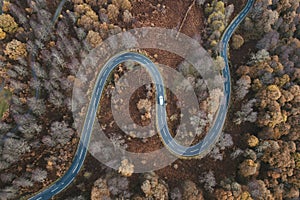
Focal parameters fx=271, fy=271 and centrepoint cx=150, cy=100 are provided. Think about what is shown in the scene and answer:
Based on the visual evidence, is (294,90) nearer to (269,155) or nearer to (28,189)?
(269,155)

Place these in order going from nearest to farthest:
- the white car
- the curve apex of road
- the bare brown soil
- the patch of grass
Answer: the curve apex of road, the patch of grass, the bare brown soil, the white car

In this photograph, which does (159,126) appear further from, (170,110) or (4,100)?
(4,100)

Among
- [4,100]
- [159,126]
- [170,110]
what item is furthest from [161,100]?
[4,100]

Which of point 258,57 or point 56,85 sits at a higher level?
point 258,57

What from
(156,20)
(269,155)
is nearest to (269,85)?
(269,155)

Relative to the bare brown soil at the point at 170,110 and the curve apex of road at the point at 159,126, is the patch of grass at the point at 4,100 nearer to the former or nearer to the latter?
the curve apex of road at the point at 159,126

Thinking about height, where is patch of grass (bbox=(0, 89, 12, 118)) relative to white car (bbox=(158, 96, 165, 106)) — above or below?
below

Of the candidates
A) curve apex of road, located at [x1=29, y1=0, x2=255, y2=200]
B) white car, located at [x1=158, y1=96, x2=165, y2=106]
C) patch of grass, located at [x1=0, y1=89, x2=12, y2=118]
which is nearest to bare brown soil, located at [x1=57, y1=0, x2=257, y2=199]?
curve apex of road, located at [x1=29, y1=0, x2=255, y2=200]

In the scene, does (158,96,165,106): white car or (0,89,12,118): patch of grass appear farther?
(158,96,165,106): white car

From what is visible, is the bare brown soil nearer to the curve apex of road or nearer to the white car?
the curve apex of road
